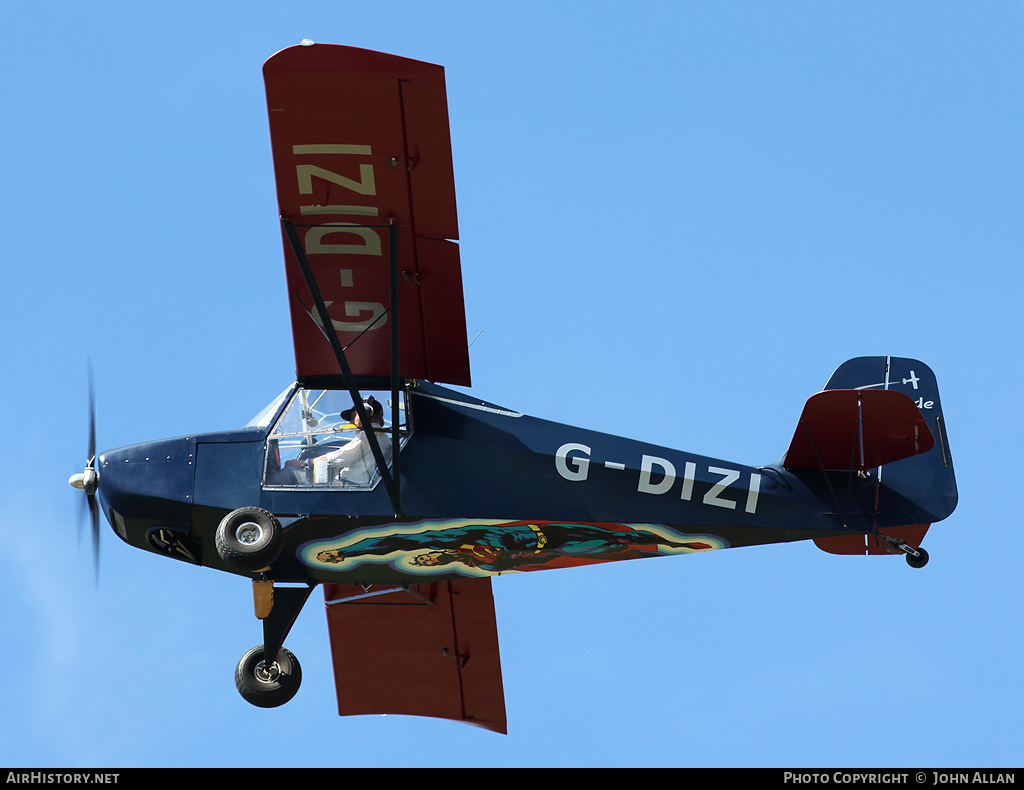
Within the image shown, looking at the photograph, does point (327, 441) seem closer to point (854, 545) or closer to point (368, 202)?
point (368, 202)

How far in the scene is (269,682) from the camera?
13133 mm

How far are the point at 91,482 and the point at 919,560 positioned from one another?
23.7ft

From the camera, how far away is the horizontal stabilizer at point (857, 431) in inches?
470

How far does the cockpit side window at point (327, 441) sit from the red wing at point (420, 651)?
2821 millimetres

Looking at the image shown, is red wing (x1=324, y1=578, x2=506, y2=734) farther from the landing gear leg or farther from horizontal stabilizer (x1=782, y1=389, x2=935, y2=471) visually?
horizontal stabilizer (x1=782, y1=389, x2=935, y2=471)

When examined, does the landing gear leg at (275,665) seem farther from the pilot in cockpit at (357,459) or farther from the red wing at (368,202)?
the red wing at (368,202)

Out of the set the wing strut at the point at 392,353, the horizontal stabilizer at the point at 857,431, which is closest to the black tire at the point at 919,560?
the horizontal stabilizer at the point at 857,431

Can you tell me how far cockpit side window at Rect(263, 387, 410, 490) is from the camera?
40.3 ft

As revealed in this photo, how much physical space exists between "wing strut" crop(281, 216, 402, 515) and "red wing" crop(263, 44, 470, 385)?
0.39ft

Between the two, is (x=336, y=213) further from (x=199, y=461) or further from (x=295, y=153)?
(x=199, y=461)

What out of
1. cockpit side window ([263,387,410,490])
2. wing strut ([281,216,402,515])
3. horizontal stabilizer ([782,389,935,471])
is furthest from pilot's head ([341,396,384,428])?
horizontal stabilizer ([782,389,935,471])

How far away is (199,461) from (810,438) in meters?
5.29

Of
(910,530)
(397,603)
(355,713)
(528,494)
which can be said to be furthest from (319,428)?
(910,530)
